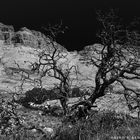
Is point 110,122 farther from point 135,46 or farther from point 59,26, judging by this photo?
point 59,26

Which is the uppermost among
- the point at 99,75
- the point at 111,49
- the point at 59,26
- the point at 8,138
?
the point at 59,26

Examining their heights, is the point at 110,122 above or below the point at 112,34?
below

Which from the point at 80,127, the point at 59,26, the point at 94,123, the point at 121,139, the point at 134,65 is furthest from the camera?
the point at 59,26

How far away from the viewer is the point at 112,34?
727 inches

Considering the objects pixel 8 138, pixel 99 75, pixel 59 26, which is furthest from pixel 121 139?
pixel 59 26

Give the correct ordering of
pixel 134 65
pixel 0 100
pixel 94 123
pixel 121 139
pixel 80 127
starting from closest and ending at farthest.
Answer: pixel 121 139 < pixel 80 127 < pixel 94 123 < pixel 0 100 < pixel 134 65

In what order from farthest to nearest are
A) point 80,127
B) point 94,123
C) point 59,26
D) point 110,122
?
point 59,26, point 110,122, point 94,123, point 80,127

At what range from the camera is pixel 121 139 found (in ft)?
27.0

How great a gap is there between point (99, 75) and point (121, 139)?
10.4 metres

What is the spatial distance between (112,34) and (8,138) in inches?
432

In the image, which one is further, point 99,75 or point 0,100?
point 99,75

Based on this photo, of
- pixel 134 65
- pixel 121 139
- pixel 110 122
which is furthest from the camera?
pixel 134 65

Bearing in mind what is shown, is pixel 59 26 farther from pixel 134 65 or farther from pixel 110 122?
pixel 110 122

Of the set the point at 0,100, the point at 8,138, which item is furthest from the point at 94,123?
the point at 0,100
